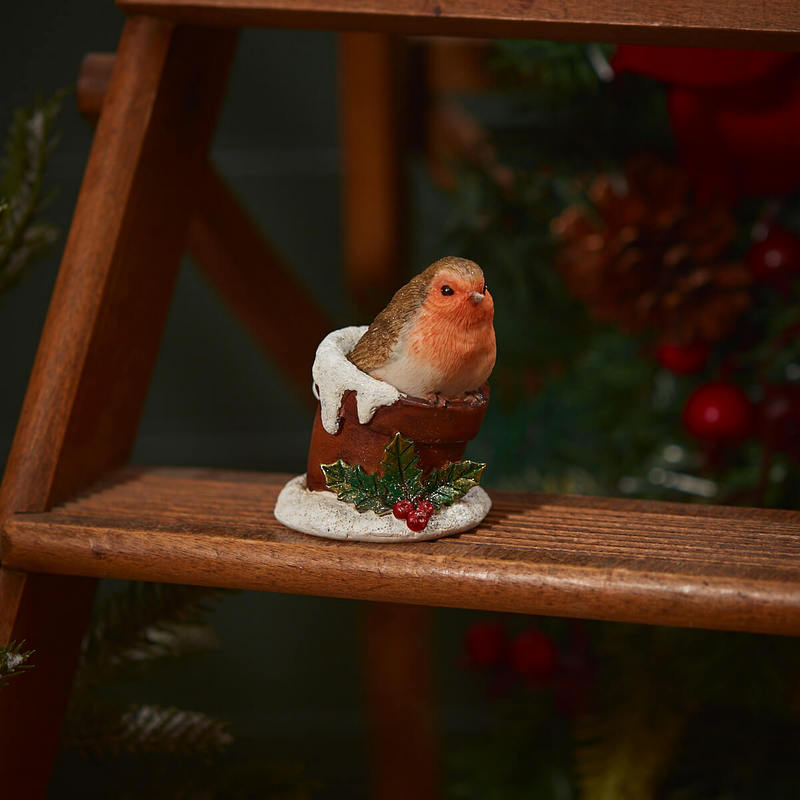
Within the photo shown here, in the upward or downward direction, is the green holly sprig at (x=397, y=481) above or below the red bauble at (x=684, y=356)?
below

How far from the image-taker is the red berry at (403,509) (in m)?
0.47

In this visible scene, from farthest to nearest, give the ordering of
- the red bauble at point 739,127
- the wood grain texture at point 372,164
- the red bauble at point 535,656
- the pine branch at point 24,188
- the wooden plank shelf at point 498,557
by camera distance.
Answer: the wood grain texture at point 372,164
the red bauble at point 535,656
the red bauble at point 739,127
the pine branch at point 24,188
the wooden plank shelf at point 498,557

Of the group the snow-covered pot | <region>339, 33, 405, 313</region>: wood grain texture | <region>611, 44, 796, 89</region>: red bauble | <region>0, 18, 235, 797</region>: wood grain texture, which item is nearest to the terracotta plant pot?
the snow-covered pot

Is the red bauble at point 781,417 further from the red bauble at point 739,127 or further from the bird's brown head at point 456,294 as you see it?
the bird's brown head at point 456,294

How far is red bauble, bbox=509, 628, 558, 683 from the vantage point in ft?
2.80

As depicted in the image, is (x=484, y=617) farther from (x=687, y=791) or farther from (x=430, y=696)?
(x=687, y=791)

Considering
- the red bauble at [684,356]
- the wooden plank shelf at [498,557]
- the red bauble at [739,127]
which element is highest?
the red bauble at [739,127]

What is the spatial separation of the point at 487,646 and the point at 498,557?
50 cm

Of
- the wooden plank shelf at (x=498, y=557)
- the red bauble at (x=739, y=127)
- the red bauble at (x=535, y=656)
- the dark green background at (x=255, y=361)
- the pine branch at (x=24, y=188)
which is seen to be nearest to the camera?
the wooden plank shelf at (x=498, y=557)

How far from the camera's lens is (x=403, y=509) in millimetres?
470

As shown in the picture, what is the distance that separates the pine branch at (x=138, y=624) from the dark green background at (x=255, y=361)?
64 cm

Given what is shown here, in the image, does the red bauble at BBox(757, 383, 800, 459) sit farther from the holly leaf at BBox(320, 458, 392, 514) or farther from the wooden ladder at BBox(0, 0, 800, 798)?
the holly leaf at BBox(320, 458, 392, 514)

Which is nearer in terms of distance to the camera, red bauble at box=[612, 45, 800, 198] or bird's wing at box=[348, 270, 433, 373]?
bird's wing at box=[348, 270, 433, 373]

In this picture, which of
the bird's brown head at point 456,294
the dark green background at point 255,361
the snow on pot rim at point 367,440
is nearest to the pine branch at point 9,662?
the snow on pot rim at point 367,440
